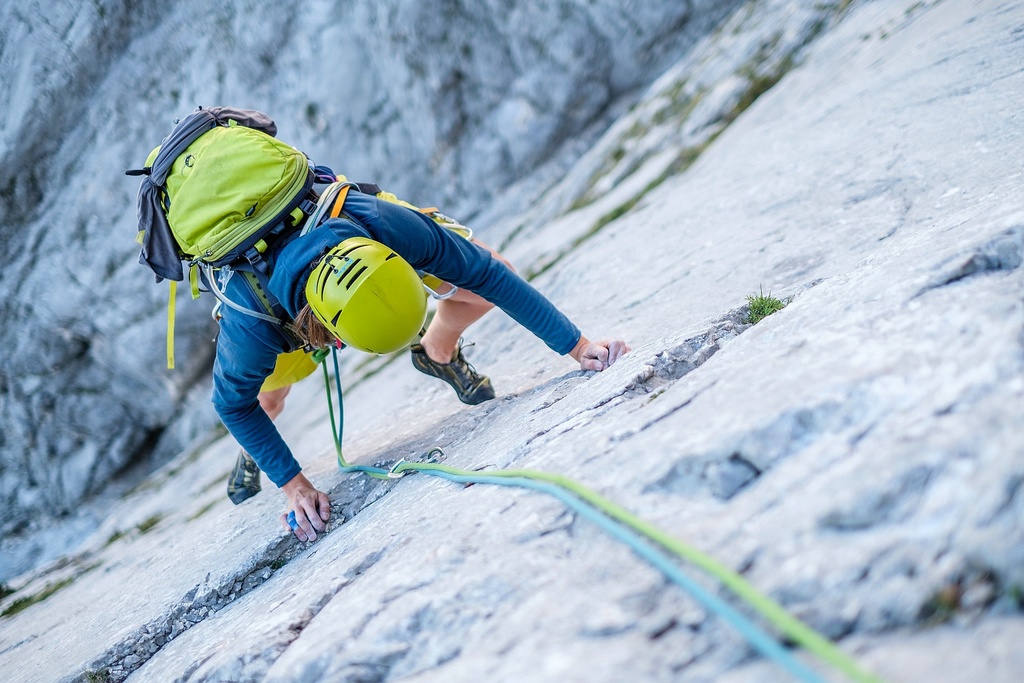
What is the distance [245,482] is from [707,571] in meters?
4.50

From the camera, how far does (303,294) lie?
341cm

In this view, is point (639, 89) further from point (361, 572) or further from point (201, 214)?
point (361, 572)

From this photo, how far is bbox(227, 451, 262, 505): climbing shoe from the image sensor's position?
214 inches

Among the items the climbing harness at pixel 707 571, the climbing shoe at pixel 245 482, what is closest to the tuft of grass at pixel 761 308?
the climbing harness at pixel 707 571

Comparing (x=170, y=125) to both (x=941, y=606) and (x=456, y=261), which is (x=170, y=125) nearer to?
(x=456, y=261)

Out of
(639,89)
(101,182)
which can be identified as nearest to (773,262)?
(639,89)

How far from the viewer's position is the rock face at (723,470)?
1686 millimetres

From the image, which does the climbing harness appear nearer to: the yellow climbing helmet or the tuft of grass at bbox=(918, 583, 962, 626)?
the tuft of grass at bbox=(918, 583, 962, 626)

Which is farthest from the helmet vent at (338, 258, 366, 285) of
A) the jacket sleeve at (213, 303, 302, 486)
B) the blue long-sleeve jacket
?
the jacket sleeve at (213, 303, 302, 486)

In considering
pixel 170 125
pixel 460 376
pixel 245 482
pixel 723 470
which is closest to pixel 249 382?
pixel 460 376

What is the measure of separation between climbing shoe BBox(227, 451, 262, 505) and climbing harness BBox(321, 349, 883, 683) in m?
3.44

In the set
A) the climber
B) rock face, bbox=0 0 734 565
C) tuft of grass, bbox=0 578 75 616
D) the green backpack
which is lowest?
tuft of grass, bbox=0 578 75 616

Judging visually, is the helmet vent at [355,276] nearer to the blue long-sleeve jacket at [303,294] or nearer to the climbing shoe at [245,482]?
the blue long-sleeve jacket at [303,294]

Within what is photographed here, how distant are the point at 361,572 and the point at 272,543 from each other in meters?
1.28
